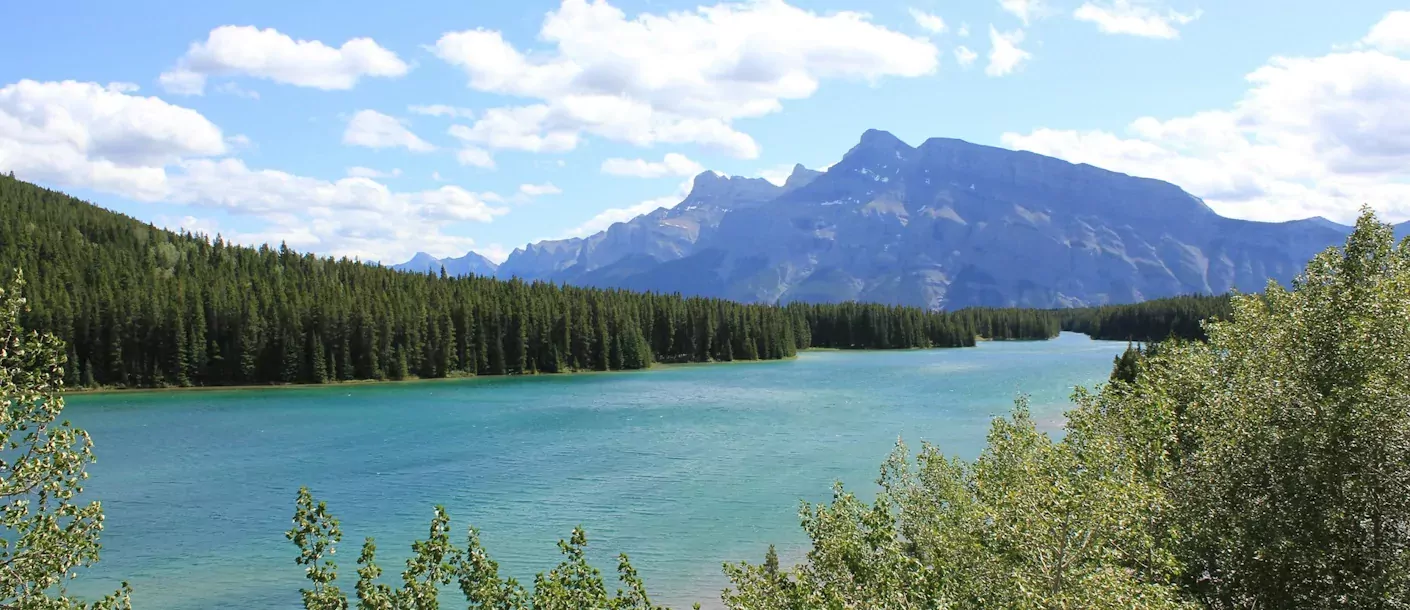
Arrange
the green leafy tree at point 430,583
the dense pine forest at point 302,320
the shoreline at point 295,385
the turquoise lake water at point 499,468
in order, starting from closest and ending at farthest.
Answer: the green leafy tree at point 430,583 < the turquoise lake water at point 499,468 < the shoreline at point 295,385 < the dense pine forest at point 302,320

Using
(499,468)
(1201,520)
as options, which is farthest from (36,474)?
(499,468)

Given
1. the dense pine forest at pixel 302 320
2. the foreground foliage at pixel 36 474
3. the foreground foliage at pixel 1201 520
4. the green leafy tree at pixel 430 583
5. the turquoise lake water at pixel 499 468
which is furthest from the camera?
the dense pine forest at pixel 302 320

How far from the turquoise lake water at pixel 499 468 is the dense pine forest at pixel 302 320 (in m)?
13.4

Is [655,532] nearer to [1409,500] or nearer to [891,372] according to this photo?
[1409,500]

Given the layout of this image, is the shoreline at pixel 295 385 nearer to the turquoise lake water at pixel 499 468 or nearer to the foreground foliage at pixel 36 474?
the turquoise lake water at pixel 499 468

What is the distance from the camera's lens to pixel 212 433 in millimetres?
81062

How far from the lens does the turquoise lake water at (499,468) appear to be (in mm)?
39219

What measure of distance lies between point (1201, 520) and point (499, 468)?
50.7 metres

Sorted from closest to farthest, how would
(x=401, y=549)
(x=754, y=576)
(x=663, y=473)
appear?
(x=754, y=576) < (x=401, y=549) < (x=663, y=473)

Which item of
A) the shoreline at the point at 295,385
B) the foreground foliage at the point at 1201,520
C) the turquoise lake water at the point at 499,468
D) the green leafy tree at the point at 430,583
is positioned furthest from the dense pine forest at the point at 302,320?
the foreground foliage at the point at 1201,520

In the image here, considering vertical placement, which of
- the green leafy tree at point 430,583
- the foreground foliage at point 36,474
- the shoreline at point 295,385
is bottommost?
the shoreline at point 295,385

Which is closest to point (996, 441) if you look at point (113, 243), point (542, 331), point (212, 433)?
point (212, 433)

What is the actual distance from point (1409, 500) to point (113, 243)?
231801mm

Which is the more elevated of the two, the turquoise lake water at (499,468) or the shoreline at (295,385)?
the shoreline at (295,385)
